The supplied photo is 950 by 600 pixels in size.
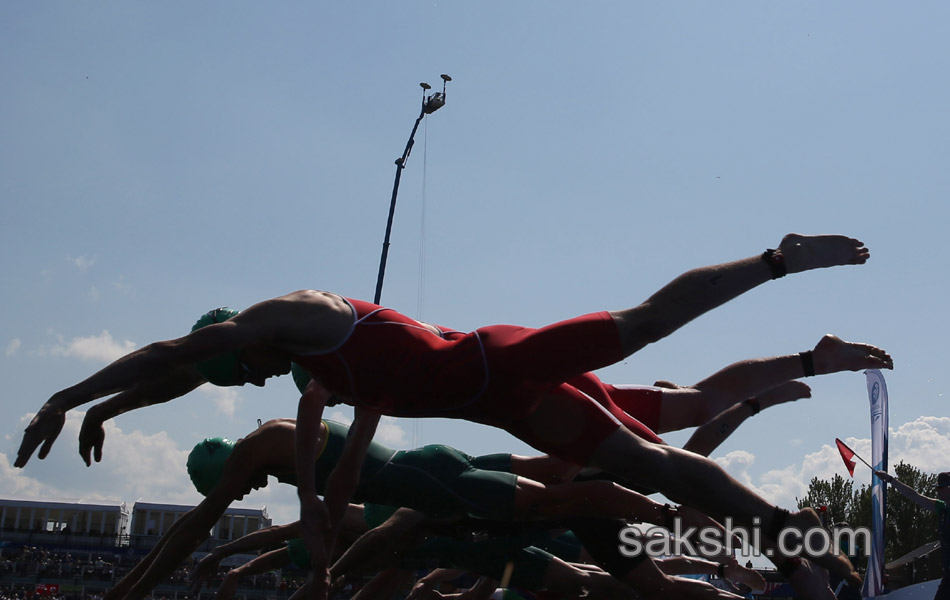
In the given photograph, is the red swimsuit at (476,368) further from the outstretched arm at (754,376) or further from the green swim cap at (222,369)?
the outstretched arm at (754,376)

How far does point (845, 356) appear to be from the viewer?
5512 mm

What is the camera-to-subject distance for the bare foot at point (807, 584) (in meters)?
4.71

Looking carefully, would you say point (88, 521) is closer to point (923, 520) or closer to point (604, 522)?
point (923, 520)

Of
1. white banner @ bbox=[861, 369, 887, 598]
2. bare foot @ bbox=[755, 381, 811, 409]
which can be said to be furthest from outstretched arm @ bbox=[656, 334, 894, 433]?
white banner @ bbox=[861, 369, 887, 598]

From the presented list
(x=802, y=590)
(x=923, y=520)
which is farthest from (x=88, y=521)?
(x=802, y=590)

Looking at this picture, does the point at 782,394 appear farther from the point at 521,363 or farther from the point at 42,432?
the point at 42,432

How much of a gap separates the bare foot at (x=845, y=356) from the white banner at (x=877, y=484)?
8.01m

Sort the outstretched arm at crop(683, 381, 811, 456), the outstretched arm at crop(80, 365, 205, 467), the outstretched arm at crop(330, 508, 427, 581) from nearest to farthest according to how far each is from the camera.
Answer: the outstretched arm at crop(80, 365, 205, 467)
the outstretched arm at crop(683, 381, 811, 456)
the outstretched arm at crop(330, 508, 427, 581)

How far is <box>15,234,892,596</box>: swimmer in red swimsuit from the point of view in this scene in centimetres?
401

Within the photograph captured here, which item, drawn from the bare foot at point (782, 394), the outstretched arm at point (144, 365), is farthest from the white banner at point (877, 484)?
the outstretched arm at point (144, 365)

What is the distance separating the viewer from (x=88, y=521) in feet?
242

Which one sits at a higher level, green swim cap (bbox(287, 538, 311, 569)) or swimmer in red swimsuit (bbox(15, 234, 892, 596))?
swimmer in red swimsuit (bbox(15, 234, 892, 596))

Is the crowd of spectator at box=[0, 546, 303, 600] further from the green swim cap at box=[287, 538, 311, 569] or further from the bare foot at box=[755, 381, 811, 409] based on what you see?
the bare foot at box=[755, 381, 811, 409]

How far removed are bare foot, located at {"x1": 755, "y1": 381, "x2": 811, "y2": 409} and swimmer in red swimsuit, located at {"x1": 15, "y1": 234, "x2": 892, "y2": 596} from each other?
2783 millimetres
